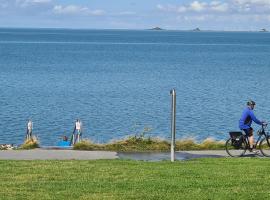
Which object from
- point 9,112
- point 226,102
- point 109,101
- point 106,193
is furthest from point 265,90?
point 106,193

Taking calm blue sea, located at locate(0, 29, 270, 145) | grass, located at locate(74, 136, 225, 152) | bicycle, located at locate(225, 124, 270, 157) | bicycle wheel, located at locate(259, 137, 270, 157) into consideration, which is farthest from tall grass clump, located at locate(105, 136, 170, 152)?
calm blue sea, located at locate(0, 29, 270, 145)

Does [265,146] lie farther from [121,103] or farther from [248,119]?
[121,103]

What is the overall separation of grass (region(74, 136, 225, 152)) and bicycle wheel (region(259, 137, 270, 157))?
4.44 ft

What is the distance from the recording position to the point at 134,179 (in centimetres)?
1209

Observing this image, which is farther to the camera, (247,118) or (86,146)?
(86,146)

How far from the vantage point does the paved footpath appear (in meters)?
16.8

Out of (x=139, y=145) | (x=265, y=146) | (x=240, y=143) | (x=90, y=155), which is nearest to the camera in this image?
(x=90, y=155)

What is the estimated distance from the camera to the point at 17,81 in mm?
68375

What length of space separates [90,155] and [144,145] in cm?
249

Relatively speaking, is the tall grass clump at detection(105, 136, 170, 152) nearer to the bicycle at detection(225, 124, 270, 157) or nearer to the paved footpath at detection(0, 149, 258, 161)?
the paved footpath at detection(0, 149, 258, 161)

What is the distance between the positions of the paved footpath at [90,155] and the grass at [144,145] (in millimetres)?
814

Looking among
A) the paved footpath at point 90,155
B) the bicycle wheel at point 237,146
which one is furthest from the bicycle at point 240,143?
the paved footpath at point 90,155

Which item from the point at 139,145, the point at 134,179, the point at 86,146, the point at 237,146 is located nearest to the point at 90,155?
the point at 86,146

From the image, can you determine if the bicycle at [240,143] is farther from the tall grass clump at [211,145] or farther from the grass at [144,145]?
the grass at [144,145]
